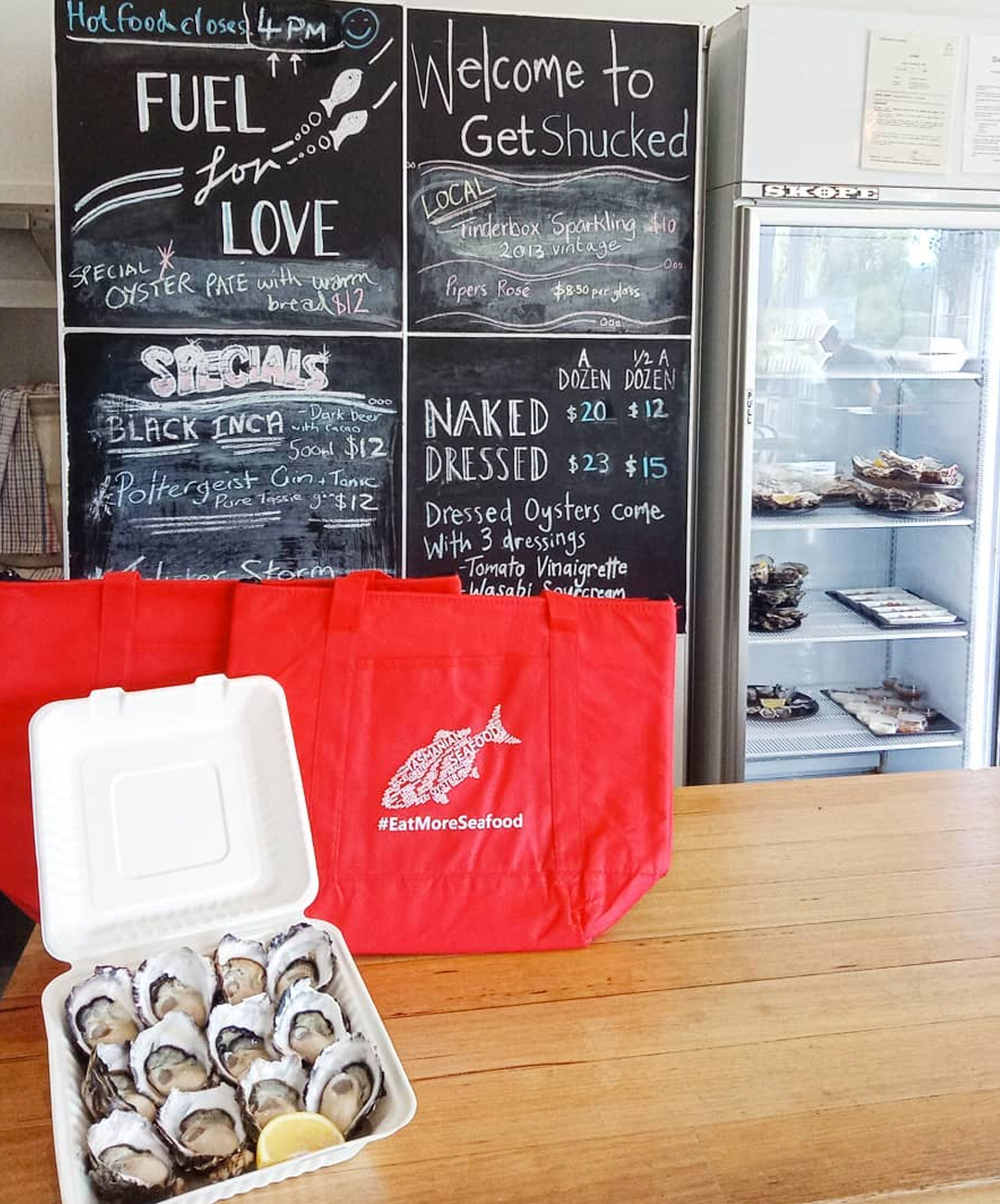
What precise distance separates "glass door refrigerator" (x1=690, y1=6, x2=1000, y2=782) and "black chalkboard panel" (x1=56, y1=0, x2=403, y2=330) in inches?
36.5

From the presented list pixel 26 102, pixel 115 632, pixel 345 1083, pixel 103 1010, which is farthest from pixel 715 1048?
pixel 26 102

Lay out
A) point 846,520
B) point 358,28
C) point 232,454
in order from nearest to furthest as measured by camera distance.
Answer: point 358,28 < point 232,454 < point 846,520

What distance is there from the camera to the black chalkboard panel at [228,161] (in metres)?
2.91

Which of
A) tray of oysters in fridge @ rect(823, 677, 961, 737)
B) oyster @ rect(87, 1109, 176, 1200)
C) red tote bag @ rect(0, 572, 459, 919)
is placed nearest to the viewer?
oyster @ rect(87, 1109, 176, 1200)

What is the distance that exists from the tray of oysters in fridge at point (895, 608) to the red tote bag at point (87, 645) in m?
2.49

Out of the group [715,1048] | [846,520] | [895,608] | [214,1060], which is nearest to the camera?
[214,1060]

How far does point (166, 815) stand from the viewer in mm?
1304

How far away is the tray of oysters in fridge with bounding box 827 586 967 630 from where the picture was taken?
3.51 meters

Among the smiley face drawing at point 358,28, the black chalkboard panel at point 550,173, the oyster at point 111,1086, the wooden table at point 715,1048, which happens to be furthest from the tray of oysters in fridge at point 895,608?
the oyster at point 111,1086

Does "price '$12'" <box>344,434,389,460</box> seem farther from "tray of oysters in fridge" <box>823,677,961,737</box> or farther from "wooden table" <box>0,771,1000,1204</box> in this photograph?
"wooden table" <box>0,771,1000,1204</box>

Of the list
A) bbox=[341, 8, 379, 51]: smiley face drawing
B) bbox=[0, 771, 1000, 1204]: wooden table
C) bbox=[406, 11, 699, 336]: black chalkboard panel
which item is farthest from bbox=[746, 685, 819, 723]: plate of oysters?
bbox=[341, 8, 379, 51]: smiley face drawing

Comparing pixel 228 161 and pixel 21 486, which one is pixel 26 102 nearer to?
pixel 228 161

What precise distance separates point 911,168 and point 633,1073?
2694 millimetres

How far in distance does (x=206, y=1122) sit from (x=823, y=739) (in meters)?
2.77
